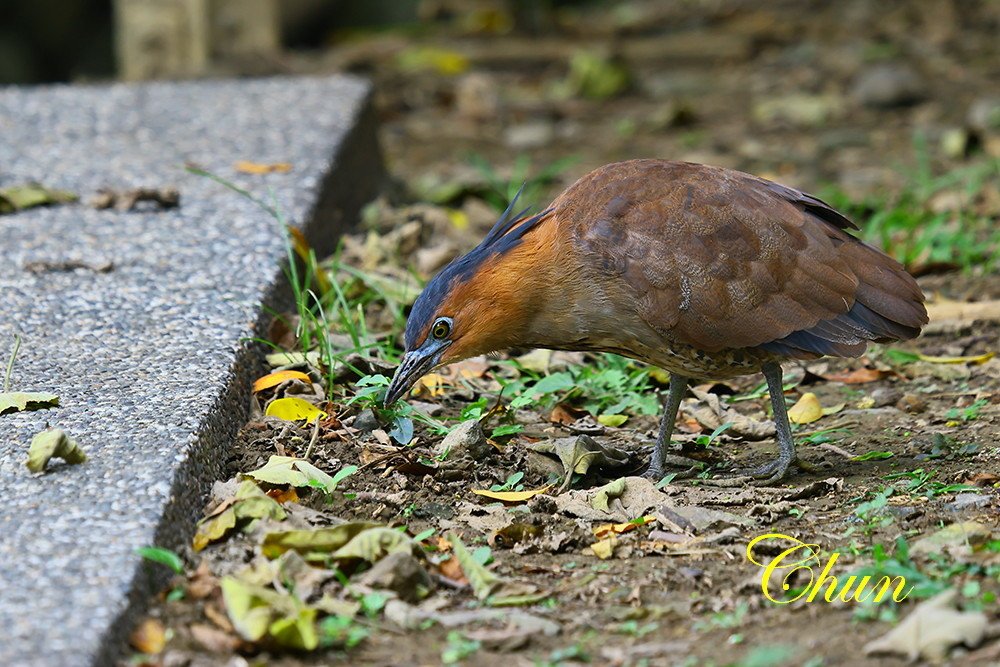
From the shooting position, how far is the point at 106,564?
9.86 feet

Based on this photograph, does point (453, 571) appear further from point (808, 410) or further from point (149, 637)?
point (808, 410)

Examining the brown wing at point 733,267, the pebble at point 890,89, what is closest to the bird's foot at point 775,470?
the brown wing at point 733,267

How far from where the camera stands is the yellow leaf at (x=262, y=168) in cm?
623

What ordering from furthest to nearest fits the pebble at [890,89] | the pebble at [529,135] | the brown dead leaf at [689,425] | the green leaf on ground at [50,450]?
the pebble at [890,89]
the pebble at [529,135]
the brown dead leaf at [689,425]
the green leaf on ground at [50,450]

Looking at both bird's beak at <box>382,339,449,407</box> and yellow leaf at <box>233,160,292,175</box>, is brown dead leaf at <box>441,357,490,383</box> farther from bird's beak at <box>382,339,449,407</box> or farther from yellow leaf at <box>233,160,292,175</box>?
yellow leaf at <box>233,160,292,175</box>

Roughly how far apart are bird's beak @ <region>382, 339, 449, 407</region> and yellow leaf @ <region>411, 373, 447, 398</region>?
0.64 metres

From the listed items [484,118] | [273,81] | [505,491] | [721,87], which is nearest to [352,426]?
[505,491]

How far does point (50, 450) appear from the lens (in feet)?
11.1

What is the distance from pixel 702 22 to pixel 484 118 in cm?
336

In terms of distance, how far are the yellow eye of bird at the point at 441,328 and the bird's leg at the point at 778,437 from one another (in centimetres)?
100

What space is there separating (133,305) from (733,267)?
205 centimetres

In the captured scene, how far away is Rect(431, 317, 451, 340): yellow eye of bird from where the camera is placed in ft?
13.4

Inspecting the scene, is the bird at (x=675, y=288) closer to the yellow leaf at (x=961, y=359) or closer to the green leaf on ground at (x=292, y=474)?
the green leaf on ground at (x=292, y=474)

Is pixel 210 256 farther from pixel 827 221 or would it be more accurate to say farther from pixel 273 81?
pixel 273 81
